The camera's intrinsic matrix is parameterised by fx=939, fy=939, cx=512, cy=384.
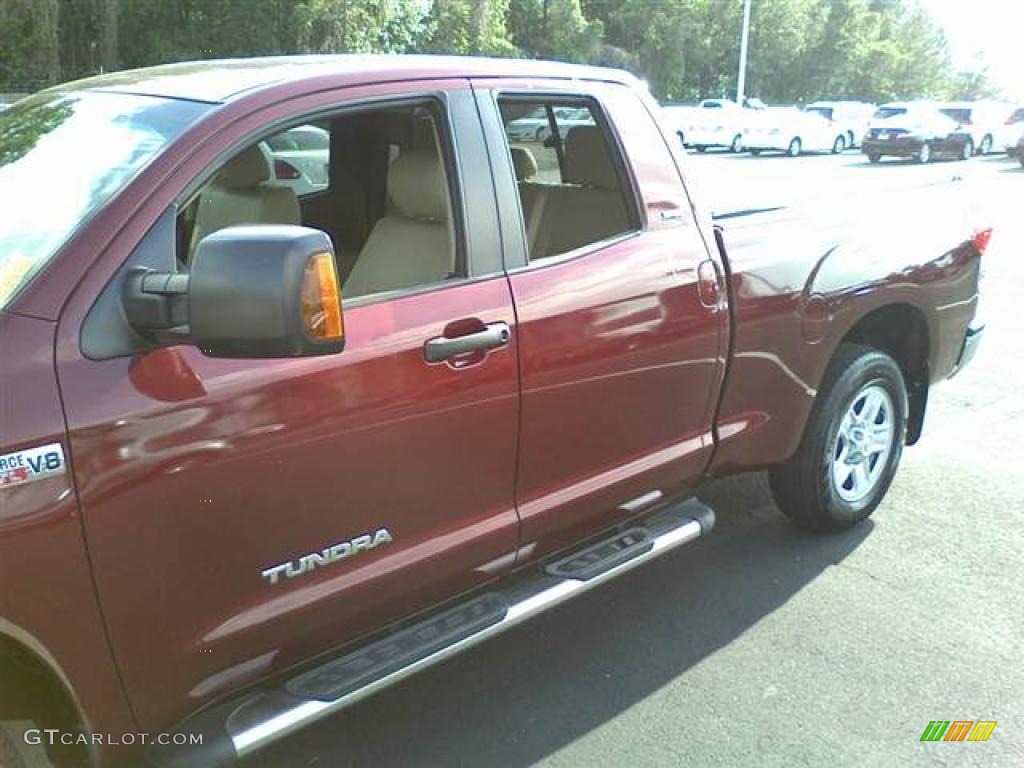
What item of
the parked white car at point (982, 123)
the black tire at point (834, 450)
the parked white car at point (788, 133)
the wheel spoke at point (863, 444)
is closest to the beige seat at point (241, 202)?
the black tire at point (834, 450)

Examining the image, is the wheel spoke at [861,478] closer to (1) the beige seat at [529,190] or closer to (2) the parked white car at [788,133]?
(1) the beige seat at [529,190]

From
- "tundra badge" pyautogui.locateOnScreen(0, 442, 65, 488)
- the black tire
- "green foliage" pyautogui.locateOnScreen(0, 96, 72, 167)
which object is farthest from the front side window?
the black tire

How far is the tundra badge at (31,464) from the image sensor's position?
1.74 m

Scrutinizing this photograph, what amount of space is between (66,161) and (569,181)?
1.77 metres

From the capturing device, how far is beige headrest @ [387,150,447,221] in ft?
8.92

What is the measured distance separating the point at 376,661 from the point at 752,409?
1759 millimetres

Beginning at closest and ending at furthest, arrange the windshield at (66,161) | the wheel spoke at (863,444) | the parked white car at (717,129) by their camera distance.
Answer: the windshield at (66,161) < the wheel spoke at (863,444) < the parked white car at (717,129)

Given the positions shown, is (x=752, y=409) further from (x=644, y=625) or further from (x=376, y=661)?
(x=376, y=661)

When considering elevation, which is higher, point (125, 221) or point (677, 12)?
point (677, 12)

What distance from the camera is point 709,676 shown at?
3.07m

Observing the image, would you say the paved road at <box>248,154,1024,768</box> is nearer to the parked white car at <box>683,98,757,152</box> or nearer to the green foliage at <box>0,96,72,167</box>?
the green foliage at <box>0,96,72,167</box>

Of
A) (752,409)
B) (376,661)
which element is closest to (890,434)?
(752,409)

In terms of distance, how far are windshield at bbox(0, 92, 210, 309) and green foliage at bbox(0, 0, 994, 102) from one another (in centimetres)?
2349

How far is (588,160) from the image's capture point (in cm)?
335
